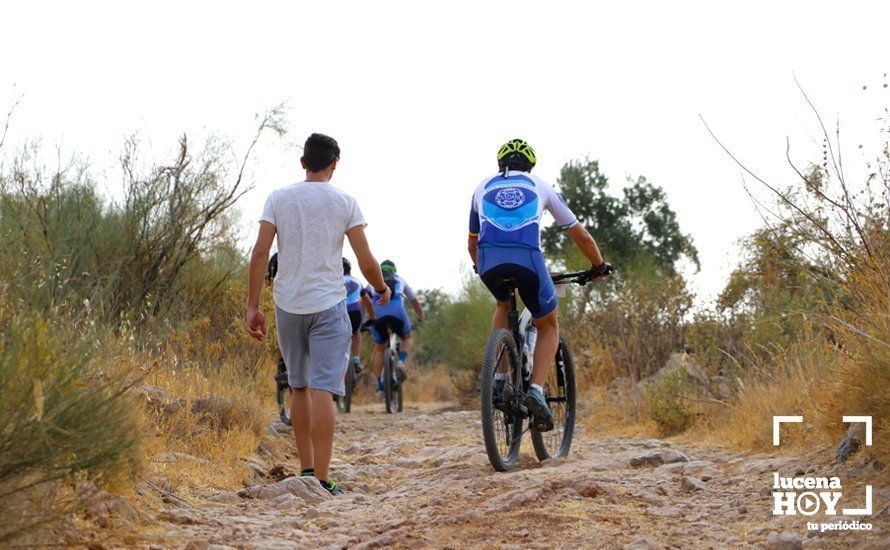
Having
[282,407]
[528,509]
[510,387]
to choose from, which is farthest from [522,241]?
[282,407]

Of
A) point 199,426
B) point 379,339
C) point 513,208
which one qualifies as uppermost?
point 513,208

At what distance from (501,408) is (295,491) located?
1.40m

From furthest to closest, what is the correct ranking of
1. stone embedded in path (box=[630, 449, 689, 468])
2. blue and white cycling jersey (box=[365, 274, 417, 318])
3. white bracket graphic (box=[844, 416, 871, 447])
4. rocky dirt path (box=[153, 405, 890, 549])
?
blue and white cycling jersey (box=[365, 274, 417, 318])
stone embedded in path (box=[630, 449, 689, 468])
white bracket graphic (box=[844, 416, 871, 447])
rocky dirt path (box=[153, 405, 890, 549])

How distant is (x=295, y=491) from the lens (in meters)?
5.93

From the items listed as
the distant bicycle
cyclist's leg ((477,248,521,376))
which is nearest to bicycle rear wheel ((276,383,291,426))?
the distant bicycle

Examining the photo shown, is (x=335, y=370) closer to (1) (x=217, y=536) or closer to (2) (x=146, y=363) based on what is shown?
(1) (x=217, y=536)

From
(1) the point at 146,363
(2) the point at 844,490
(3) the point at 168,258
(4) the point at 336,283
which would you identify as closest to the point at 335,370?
(4) the point at 336,283

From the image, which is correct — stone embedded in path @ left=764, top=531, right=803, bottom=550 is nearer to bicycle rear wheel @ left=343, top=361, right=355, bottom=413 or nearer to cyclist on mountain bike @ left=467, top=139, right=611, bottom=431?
cyclist on mountain bike @ left=467, top=139, right=611, bottom=431

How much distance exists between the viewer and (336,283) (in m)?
6.09

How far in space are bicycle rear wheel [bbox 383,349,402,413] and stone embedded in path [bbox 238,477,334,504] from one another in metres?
8.58

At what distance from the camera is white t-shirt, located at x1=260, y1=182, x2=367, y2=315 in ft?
19.7

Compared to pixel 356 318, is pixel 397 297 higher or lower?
higher

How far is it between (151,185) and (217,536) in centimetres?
841

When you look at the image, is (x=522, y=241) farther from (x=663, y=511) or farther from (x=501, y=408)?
(x=663, y=511)
